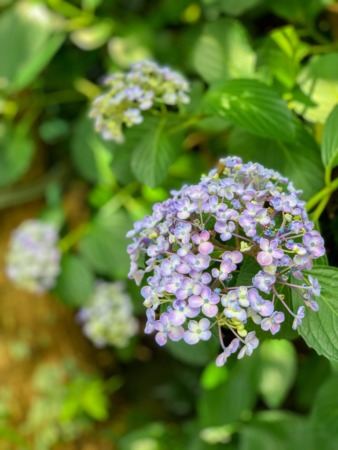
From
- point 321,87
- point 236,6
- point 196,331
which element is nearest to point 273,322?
point 196,331

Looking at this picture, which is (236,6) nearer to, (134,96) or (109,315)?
(134,96)

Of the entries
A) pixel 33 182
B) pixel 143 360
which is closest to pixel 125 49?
pixel 33 182

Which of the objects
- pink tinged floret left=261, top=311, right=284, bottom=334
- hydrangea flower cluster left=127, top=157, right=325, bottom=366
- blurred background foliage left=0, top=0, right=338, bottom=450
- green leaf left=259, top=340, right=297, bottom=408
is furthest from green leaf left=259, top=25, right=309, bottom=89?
green leaf left=259, top=340, right=297, bottom=408

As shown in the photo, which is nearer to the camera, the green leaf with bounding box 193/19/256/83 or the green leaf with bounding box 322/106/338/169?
the green leaf with bounding box 322/106/338/169

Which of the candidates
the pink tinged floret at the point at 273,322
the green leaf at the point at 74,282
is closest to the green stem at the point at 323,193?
the pink tinged floret at the point at 273,322

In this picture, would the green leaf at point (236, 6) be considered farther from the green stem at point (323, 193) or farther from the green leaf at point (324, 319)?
the green leaf at point (324, 319)

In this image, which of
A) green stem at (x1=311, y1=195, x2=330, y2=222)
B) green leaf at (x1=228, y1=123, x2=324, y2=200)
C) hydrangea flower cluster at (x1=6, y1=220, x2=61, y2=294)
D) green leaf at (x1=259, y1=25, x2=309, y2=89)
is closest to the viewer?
green stem at (x1=311, y1=195, x2=330, y2=222)

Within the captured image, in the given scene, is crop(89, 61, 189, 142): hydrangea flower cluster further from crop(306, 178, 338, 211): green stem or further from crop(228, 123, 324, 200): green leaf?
crop(306, 178, 338, 211): green stem
